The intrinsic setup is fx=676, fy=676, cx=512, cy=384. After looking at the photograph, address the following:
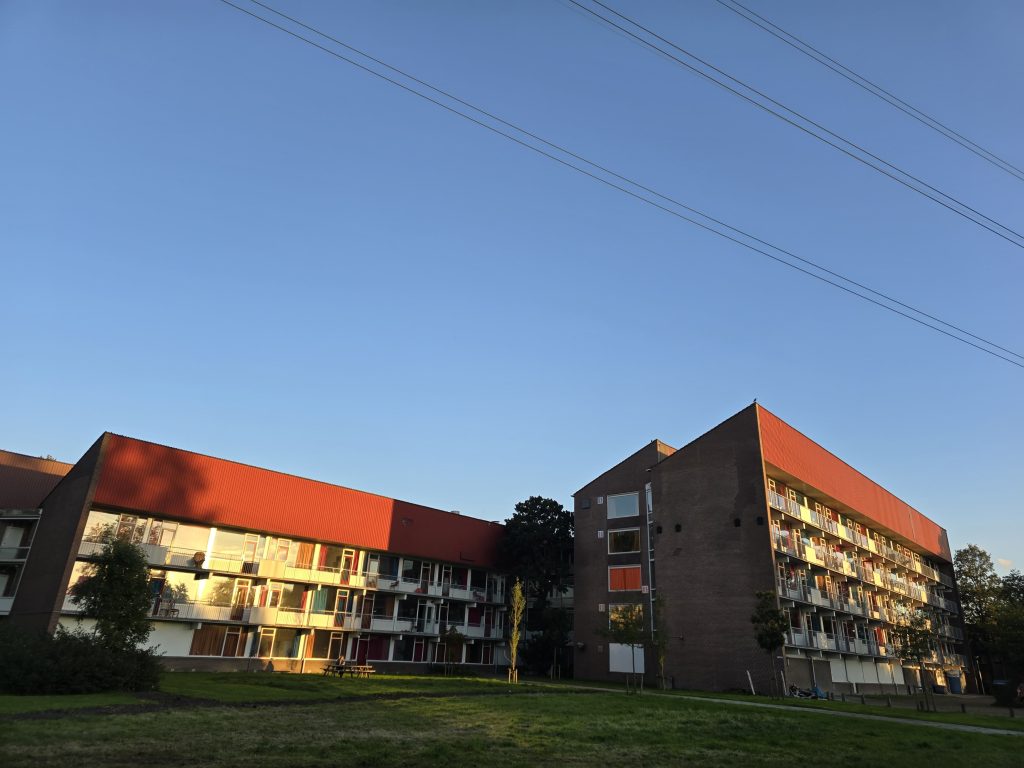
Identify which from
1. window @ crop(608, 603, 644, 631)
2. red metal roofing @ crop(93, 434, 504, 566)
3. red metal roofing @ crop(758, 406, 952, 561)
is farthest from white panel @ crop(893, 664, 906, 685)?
red metal roofing @ crop(93, 434, 504, 566)

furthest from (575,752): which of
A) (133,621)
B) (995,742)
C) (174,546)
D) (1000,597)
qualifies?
(1000,597)

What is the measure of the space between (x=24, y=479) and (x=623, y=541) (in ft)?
158

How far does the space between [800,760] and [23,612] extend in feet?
152

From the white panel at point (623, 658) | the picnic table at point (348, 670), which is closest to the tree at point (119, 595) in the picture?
the picnic table at point (348, 670)

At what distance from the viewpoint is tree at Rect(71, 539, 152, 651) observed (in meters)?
27.5

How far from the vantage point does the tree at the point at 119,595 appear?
27.5m

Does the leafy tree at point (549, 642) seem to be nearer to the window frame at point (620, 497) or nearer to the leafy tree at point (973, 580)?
the window frame at point (620, 497)

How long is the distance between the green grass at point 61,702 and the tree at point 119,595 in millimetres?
4480

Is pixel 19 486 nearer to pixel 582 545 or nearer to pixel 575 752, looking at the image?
pixel 582 545

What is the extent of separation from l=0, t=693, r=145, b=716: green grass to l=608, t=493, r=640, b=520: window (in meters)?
39.9

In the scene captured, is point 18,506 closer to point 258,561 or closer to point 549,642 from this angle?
point 258,561

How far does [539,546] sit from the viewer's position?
61.2 metres

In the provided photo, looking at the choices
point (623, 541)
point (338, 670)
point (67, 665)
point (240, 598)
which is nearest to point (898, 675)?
point (623, 541)

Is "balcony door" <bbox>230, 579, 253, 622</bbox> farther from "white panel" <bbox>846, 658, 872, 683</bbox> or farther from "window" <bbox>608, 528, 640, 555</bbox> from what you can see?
"white panel" <bbox>846, 658, 872, 683</bbox>
